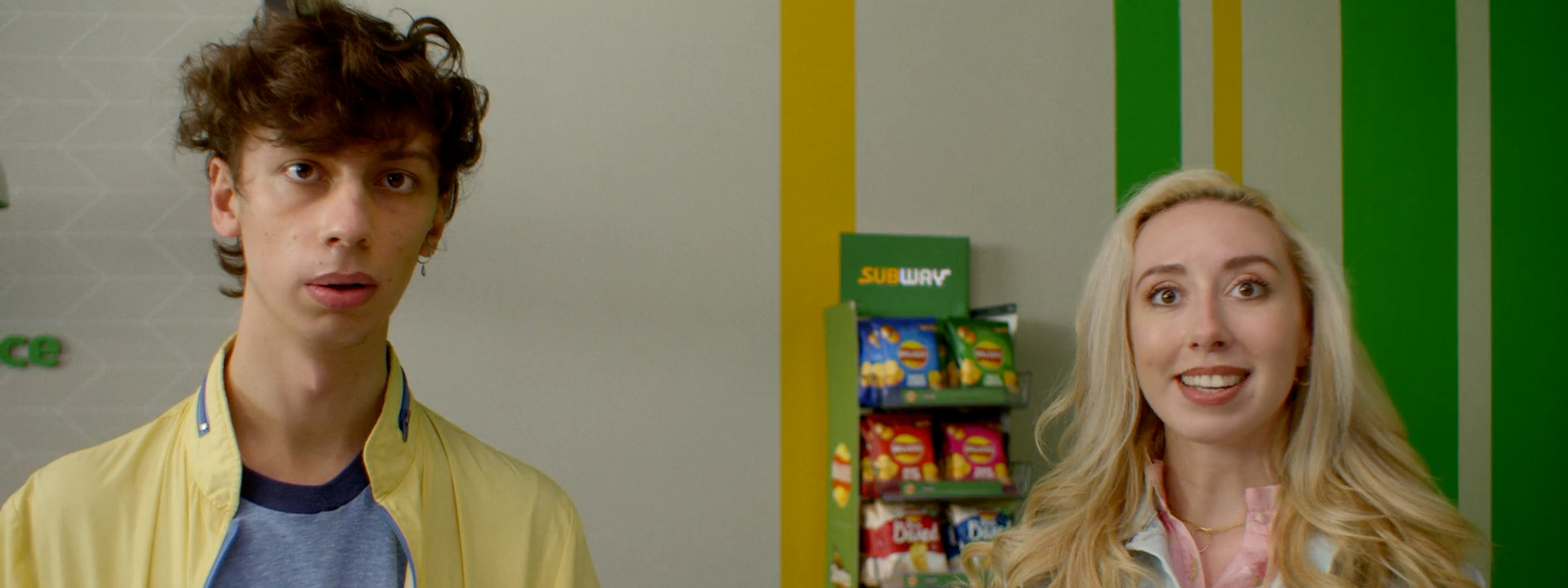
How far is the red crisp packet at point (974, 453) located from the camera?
11.0 ft

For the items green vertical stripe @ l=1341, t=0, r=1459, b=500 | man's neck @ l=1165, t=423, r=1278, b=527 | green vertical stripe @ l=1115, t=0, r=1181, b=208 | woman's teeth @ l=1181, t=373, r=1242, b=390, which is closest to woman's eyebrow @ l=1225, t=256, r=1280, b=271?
woman's teeth @ l=1181, t=373, r=1242, b=390

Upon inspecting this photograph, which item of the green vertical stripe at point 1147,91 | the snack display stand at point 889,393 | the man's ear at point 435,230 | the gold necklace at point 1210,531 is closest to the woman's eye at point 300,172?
the man's ear at point 435,230

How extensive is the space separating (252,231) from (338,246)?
0.49ft

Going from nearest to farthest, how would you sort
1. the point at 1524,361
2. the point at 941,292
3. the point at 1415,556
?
the point at 1415,556
the point at 941,292
the point at 1524,361

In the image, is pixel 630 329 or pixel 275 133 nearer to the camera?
pixel 275 133

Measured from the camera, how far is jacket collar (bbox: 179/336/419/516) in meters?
1.53

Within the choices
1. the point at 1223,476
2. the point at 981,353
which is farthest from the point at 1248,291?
the point at 981,353

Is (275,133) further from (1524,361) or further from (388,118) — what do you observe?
(1524,361)

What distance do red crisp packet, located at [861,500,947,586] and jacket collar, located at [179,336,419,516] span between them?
1.83 m

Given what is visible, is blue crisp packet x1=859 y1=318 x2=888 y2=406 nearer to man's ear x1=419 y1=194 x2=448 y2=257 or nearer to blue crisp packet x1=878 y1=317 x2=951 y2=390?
blue crisp packet x1=878 y1=317 x2=951 y2=390

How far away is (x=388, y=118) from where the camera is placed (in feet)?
5.32

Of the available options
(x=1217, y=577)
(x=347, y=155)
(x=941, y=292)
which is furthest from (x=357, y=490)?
(x=941, y=292)

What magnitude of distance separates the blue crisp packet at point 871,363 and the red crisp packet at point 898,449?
0.11 meters

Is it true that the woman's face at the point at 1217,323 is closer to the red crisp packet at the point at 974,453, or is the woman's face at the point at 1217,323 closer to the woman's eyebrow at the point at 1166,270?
the woman's eyebrow at the point at 1166,270
